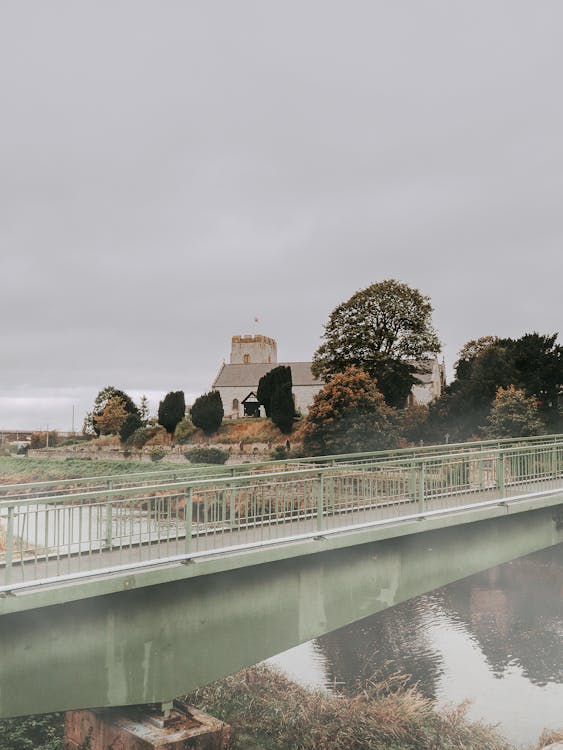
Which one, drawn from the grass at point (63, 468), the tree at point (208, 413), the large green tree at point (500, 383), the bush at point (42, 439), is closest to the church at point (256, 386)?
the tree at point (208, 413)

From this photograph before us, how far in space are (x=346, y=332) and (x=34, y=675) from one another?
44096 millimetres

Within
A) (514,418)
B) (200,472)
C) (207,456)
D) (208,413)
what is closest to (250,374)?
(208,413)

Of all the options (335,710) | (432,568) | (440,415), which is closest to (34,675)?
(432,568)

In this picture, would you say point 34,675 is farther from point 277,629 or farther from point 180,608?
point 277,629

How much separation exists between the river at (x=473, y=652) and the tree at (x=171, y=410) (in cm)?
4144

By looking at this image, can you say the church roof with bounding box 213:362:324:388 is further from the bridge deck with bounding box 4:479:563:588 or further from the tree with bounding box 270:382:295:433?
the bridge deck with bounding box 4:479:563:588

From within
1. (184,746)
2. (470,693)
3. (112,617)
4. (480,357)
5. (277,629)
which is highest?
(480,357)

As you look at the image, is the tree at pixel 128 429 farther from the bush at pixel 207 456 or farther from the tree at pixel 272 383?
the bush at pixel 207 456

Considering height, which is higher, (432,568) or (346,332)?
(346,332)

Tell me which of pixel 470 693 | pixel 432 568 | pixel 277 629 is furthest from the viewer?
pixel 470 693

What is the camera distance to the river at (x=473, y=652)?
15836 millimetres

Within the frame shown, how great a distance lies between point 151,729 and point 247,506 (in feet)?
12.2

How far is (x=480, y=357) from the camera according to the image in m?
A: 48.2

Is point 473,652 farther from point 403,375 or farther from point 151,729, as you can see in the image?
point 403,375
